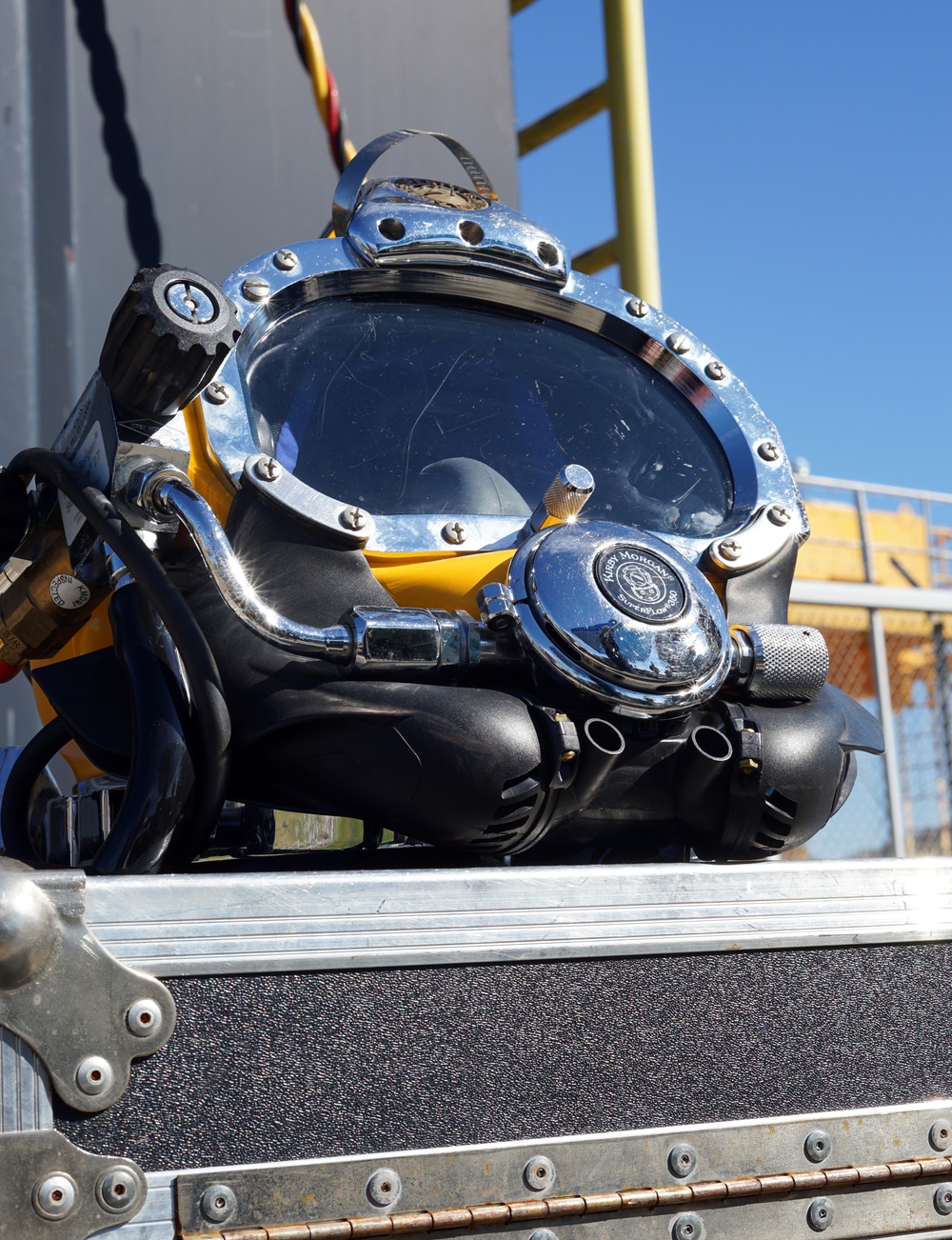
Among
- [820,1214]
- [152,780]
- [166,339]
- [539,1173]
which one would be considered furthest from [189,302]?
[820,1214]

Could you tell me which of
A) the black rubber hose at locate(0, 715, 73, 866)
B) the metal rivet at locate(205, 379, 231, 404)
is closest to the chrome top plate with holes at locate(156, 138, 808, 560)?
the metal rivet at locate(205, 379, 231, 404)

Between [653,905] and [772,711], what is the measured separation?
21cm

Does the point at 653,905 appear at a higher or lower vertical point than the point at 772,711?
lower

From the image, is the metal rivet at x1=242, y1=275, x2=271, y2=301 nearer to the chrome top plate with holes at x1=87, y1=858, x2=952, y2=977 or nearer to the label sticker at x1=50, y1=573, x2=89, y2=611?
the label sticker at x1=50, y1=573, x2=89, y2=611

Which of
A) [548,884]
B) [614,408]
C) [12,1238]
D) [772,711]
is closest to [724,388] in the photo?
[614,408]

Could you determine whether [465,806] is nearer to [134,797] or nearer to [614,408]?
[134,797]

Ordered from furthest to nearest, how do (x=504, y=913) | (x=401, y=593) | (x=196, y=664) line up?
(x=401, y=593) → (x=196, y=664) → (x=504, y=913)

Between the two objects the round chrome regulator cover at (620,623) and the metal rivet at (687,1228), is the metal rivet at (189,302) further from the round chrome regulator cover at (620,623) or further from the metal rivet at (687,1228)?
the metal rivet at (687,1228)

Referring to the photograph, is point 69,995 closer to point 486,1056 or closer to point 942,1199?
point 486,1056

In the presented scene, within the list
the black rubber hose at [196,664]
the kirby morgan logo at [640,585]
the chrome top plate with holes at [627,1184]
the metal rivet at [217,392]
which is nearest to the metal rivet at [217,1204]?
the chrome top plate with holes at [627,1184]

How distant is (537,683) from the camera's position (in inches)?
30.5

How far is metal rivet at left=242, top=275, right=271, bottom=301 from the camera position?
3.02ft

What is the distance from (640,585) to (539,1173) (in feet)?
1.09

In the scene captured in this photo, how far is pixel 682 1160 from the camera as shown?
0.64m
